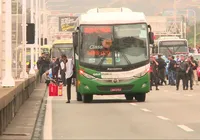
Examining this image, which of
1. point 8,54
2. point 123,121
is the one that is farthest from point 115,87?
point 123,121

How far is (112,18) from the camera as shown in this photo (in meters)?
28.1

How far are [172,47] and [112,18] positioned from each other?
116 ft

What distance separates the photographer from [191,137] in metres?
14.9

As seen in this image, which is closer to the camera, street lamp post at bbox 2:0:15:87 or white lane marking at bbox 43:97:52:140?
white lane marking at bbox 43:97:52:140

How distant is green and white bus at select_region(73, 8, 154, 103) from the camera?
A: 89.0 feet

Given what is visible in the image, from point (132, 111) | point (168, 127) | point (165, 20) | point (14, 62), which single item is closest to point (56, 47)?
point (14, 62)

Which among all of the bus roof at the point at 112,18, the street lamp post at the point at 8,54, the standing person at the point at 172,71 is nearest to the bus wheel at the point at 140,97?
the bus roof at the point at 112,18

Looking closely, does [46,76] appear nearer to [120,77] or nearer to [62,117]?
[120,77]

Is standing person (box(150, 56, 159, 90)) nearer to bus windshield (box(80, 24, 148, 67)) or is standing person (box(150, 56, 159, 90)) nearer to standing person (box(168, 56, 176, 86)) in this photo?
standing person (box(168, 56, 176, 86))

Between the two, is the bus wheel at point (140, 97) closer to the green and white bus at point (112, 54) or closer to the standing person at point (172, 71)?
the green and white bus at point (112, 54)

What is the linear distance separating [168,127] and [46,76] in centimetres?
3204

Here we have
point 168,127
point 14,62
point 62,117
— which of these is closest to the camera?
point 168,127

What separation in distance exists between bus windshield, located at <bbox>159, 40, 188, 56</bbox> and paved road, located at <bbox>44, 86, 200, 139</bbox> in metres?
36.8

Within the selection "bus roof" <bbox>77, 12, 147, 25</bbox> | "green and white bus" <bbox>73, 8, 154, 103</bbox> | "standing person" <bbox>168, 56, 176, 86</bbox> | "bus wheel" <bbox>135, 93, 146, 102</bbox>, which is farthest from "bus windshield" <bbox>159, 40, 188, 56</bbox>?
"green and white bus" <bbox>73, 8, 154, 103</bbox>
